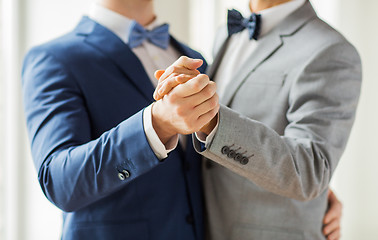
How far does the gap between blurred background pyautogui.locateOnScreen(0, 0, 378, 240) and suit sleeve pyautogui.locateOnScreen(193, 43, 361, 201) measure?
4.25 ft

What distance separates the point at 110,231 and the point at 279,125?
55cm

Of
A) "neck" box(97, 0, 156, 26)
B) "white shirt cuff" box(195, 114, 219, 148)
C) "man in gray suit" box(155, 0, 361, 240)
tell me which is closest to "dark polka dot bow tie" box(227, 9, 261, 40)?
"man in gray suit" box(155, 0, 361, 240)

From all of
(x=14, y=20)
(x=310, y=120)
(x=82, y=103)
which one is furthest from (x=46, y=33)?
(x=310, y=120)

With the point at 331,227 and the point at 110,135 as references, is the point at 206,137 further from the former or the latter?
the point at 331,227

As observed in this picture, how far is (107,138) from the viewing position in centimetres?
114

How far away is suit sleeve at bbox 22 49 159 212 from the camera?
111cm

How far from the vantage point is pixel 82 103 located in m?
1.34

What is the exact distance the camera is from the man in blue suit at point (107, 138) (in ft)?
3.72

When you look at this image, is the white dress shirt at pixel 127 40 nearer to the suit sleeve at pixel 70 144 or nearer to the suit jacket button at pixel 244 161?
the suit sleeve at pixel 70 144

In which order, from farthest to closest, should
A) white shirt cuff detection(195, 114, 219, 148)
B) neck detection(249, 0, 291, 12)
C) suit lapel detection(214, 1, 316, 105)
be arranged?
neck detection(249, 0, 291, 12), suit lapel detection(214, 1, 316, 105), white shirt cuff detection(195, 114, 219, 148)

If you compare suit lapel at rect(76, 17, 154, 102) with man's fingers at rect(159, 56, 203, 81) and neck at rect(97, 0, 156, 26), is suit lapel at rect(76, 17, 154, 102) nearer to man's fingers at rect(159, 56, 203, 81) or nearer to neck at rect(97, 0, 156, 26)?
neck at rect(97, 0, 156, 26)

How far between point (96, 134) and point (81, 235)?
0.92 feet


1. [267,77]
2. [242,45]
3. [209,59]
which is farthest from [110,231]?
[209,59]

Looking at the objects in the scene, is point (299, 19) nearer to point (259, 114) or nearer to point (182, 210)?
point (259, 114)
